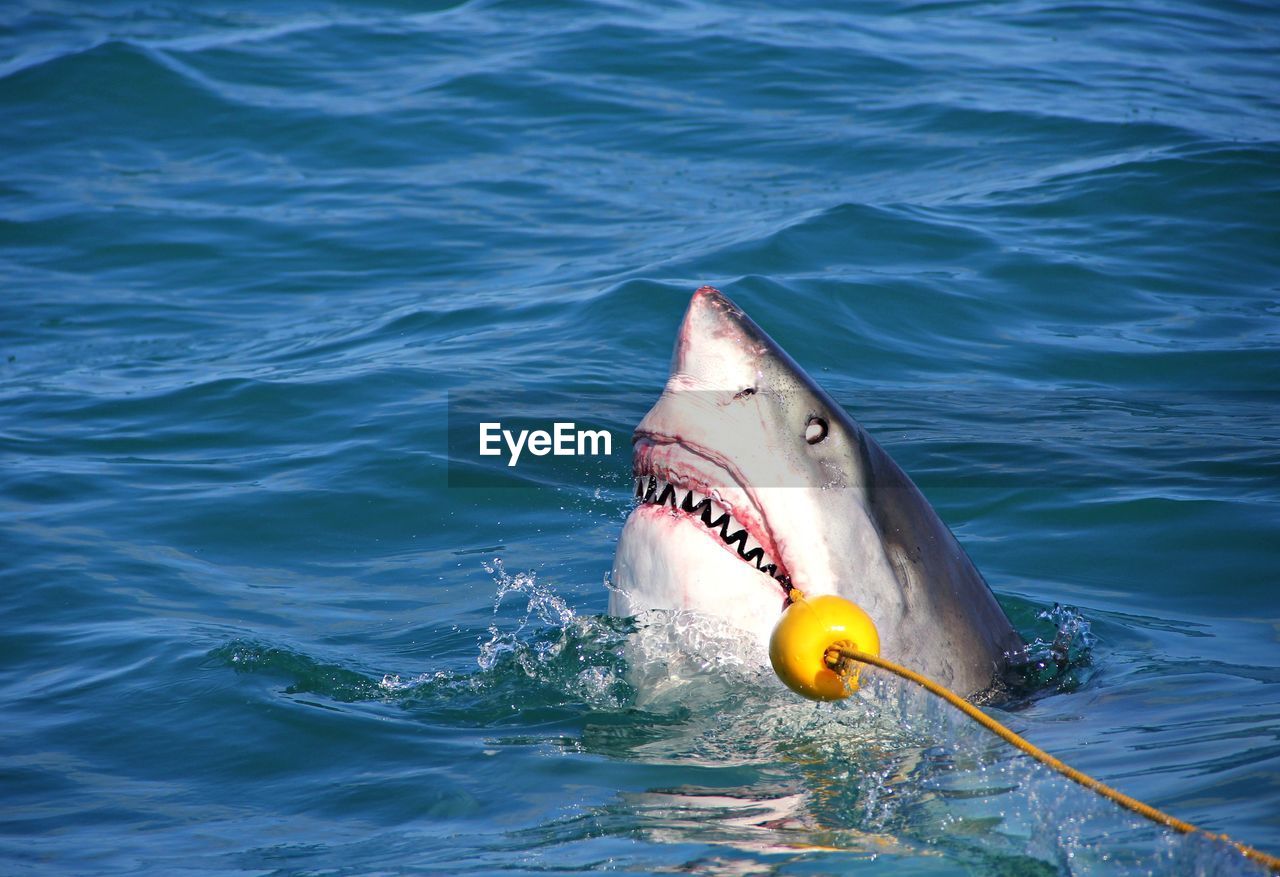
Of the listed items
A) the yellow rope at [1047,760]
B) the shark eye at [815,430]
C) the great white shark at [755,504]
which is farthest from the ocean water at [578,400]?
the shark eye at [815,430]

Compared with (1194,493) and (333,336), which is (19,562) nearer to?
(333,336)

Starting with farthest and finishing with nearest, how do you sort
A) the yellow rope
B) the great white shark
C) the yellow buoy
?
the great white shark, the yellow buoy, the yellow rope

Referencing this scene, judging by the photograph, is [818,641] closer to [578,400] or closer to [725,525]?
[725,525]

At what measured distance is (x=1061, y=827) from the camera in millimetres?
2994

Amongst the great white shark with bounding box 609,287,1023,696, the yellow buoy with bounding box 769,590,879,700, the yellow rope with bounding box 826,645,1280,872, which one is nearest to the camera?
the yellow rope with bounding box 826,645,1280,872

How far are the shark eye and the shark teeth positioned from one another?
276mm

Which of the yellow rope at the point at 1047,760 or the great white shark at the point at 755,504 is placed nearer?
the yellow rope at the point at 1047,760

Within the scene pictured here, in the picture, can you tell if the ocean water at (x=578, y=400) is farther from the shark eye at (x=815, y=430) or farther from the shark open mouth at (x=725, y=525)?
the shark eye at (x=815, y=430)

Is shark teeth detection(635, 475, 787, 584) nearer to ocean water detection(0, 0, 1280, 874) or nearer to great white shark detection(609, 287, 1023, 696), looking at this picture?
great white shark detection(609, 287, 1023, 696)

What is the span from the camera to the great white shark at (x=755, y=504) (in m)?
3.52

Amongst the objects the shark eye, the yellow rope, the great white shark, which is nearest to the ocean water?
the yellow rope

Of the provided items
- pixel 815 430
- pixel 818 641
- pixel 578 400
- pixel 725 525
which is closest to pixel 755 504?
A: pixel 725 525

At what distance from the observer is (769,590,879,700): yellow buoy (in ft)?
10.7

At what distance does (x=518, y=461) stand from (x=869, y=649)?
13.2 feet
